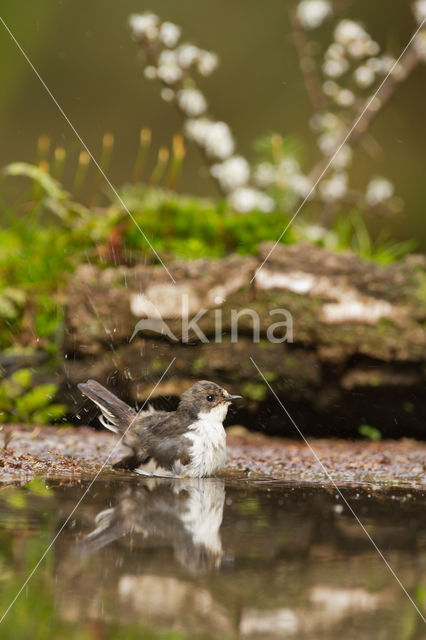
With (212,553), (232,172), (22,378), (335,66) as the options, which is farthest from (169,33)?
(212,553)

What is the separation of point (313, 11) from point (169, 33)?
2097 millimetres

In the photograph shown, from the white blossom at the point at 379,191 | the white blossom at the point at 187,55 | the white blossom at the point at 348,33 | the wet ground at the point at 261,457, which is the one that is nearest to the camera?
the wet ground at the point at 261,457

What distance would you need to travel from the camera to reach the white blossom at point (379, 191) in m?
9.62

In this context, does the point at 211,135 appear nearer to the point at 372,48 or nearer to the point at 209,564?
the point at 372,48

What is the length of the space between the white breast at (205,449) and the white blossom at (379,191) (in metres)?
5.93

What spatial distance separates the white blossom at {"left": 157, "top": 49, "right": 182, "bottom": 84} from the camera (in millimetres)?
8422

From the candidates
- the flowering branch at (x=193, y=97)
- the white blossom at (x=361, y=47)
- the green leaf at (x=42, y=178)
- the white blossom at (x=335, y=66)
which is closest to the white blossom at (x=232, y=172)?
the flowering branch at (x=193, y=97)

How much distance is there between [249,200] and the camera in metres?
9.10

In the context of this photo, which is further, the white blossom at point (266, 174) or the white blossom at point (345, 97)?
the white blossom at point (345, 97)

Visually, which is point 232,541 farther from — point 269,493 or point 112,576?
point 269,493

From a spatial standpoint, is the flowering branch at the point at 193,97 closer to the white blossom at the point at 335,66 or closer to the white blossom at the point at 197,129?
the white blossom at the point at 197,129

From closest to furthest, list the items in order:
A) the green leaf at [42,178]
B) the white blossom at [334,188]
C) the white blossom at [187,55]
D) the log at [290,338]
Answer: the log at [290,338], the green leaf at [42,178], the white blossom at [187,55], the white blossom at [334,188]

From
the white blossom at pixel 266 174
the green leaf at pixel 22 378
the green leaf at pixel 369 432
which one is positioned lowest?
the green leaf at pixel 369 432

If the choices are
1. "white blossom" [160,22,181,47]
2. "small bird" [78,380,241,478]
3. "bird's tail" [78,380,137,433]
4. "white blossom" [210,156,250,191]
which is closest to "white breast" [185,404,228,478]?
"small bird" [78,380,241,478]
